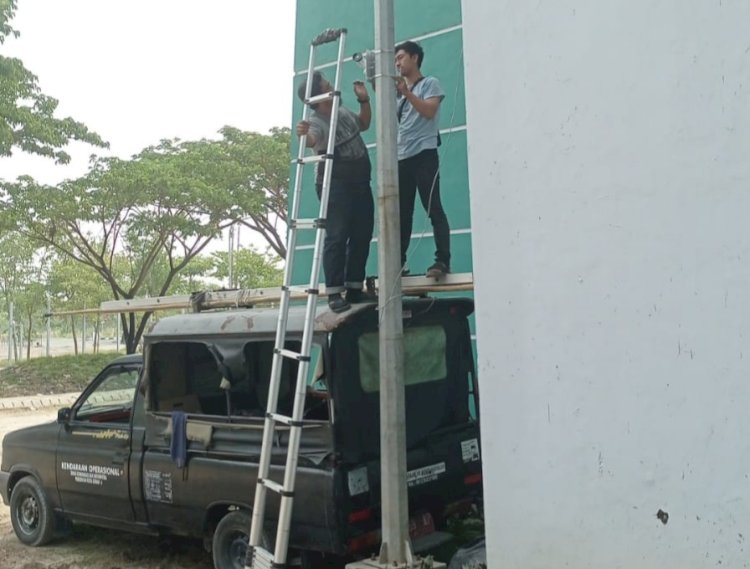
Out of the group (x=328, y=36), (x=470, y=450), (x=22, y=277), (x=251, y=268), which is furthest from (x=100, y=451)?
(x=22, y=277)

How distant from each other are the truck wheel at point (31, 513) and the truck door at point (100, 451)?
0.30 meters

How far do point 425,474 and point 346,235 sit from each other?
1617 mm

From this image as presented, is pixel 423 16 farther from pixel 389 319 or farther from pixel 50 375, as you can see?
pixel 50 375

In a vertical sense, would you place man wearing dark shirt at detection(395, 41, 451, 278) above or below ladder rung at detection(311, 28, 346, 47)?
below

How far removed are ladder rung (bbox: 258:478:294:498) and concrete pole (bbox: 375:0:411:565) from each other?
1.74 ft

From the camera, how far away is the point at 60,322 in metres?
48.0

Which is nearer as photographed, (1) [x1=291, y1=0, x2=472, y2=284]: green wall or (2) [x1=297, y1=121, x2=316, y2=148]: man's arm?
(2) [x1=297, y1=121, x2=316, y2=148]: man's arm

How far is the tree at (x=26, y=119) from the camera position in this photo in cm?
1673

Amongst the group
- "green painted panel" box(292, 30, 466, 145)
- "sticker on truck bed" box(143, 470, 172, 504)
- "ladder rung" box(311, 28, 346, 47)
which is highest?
"green painted panel" box(292, 30, 466, 145)

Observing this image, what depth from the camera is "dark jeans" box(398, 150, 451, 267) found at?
5.53 metres

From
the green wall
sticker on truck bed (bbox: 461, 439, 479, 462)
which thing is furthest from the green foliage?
sticker on truck bed (bbox: 461, 439, 479, 462)

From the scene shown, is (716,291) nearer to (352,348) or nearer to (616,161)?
(616,161)

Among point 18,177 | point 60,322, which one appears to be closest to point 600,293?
point 18,177

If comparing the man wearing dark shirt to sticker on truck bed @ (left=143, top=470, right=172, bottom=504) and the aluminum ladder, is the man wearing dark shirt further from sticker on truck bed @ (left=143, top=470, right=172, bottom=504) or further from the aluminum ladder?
sticker on truck bed @ (left=143, top=470, right=172, bottom=504)
